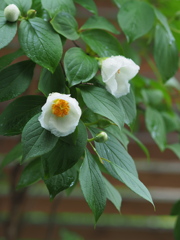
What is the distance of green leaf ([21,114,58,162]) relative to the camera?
57 cm

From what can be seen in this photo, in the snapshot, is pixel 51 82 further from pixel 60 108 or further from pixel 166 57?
pixel 166 57

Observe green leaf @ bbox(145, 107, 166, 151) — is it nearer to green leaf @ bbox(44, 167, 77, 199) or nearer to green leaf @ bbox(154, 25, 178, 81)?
green leaf @ bbox(154, 25, 178, 81)

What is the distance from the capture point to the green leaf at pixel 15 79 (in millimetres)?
652

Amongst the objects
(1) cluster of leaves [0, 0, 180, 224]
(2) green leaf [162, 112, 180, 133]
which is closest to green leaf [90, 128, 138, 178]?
(1) cluster of leaves [0, 0, 180, 224]

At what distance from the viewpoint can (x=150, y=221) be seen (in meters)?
2.02

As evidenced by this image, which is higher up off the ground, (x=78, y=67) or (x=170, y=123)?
(x=78, y=67)

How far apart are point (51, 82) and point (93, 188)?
17 centimetres

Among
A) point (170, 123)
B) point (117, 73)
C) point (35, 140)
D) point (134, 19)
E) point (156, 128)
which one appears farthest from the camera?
point (170, 123)

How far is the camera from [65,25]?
2.26 ft

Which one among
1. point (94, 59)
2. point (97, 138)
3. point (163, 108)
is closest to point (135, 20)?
point (94, 59)

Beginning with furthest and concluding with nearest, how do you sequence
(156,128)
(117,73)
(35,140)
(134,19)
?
(156,128) → (134,19) → (117,73) → (35,140)

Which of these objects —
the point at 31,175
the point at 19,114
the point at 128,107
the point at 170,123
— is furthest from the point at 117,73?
the point at 170,123

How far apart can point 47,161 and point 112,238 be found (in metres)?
1.42

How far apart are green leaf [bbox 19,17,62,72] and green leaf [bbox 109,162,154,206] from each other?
0.18m
